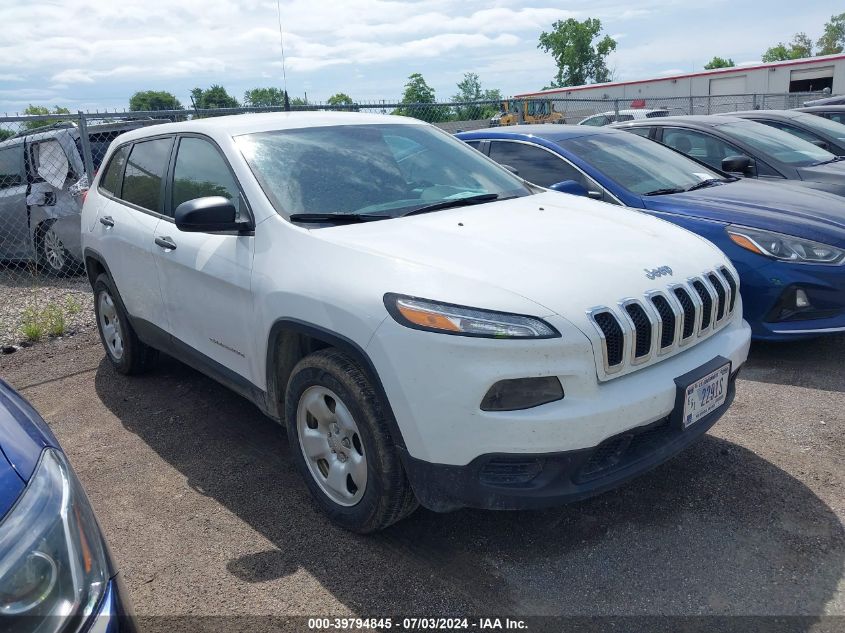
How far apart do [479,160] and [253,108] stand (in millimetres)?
3983

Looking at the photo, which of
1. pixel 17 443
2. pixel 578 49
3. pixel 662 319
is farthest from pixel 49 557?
pixel 578 49

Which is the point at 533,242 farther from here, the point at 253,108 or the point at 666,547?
the point at 253,108

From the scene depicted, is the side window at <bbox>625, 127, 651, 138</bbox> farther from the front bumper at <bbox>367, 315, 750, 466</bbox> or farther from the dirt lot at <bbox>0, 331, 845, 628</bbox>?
the front bumper at <bbox>367, 315, 750, 466</bbox>

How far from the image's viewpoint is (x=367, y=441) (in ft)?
9.17

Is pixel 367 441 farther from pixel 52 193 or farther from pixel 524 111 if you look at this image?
pixel 524 111

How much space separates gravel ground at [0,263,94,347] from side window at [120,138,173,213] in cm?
254

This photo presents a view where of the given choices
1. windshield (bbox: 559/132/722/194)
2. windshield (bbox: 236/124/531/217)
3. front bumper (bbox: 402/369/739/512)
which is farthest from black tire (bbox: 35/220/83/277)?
front bumper (bbox: 402/369/739/512)

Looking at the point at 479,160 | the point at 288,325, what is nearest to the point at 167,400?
the point at 288,325

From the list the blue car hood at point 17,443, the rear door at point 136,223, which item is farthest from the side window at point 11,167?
the blue car hood at point 17,443

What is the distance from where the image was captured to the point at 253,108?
7.50 meters

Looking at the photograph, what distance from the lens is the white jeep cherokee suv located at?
8.38 feet

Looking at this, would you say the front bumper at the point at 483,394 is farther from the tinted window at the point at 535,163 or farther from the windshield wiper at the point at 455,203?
the tinted window at the point at 535,163

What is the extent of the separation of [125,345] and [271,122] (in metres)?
2.08

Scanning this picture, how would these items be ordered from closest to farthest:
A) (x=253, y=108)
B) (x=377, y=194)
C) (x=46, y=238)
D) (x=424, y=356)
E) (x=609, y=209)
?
(x=424, y=356), (x=377, y=194), (x=609, y=209), (x=253, y=108), (x=46, y=238)
